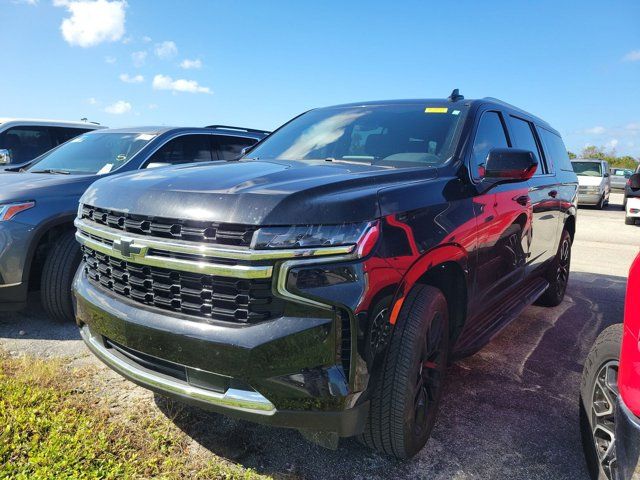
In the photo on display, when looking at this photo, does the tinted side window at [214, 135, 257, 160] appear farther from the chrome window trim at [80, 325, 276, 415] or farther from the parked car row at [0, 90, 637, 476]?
the chrome window trim at [80, 325, 276, 415]

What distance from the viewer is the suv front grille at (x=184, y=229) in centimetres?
187

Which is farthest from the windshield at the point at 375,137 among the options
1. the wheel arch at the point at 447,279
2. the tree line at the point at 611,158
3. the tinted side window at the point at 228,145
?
the tree line at the point at 611,158

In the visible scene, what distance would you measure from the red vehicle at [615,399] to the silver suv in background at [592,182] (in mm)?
17547

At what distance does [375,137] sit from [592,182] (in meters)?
17.4

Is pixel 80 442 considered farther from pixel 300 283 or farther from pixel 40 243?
pixel 40 243

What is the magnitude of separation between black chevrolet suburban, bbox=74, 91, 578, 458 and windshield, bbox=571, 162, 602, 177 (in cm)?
1774

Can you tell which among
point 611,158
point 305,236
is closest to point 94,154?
point 305,236

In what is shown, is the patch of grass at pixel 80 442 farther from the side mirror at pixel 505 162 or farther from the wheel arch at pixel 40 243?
the side mirror at pixel 505 162

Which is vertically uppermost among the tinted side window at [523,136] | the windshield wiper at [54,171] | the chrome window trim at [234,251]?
the tinted side window at [523,136]

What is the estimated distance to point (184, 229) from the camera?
196cm

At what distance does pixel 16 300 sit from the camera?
3.75 metres

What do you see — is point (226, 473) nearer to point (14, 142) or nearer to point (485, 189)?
point (485, 189)

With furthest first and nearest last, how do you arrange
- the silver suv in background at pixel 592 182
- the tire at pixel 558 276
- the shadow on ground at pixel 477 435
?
the silver suv in background at pixel 592 182 → the tire at pixel 558 276 → the shadow on ground at pixel 477 435

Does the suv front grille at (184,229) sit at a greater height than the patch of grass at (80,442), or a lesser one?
greater
